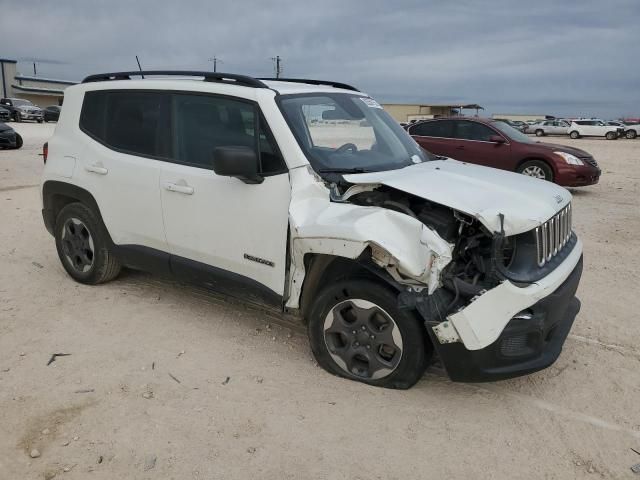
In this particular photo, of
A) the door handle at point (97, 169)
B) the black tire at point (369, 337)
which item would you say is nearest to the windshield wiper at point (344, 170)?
the black tire at point (369, 337)

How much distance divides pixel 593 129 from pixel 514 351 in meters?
44.4

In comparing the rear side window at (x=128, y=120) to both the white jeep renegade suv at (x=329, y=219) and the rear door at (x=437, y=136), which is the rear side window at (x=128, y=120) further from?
the rear door at (x=437, y=136)

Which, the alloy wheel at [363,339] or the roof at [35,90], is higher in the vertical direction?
the alloy wheel at [363,339]

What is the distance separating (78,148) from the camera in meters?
4.81

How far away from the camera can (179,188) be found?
4043mm

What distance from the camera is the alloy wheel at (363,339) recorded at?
10.8 ft

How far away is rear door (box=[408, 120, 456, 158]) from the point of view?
1227 cm

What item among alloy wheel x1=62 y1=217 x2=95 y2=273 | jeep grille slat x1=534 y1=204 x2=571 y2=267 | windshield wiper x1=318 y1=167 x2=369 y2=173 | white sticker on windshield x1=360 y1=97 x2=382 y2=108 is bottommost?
alloy wheel x1=62 y1=217 x2=95 y2=273

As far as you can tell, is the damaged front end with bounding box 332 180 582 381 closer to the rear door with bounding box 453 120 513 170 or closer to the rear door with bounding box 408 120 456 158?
the rear door with bounding box 453 120 513 170

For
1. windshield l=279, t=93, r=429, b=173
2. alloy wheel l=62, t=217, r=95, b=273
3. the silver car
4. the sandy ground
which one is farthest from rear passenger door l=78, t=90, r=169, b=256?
the silver car

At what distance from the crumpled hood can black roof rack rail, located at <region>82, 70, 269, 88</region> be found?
3.64ft

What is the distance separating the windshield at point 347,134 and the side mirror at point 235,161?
1.22 ft

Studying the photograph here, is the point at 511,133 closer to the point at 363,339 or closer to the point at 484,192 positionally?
the point at 484,192

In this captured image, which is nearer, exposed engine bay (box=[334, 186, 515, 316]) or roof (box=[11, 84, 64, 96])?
exposed engine bay (box=[334, 186, 515, 316])
